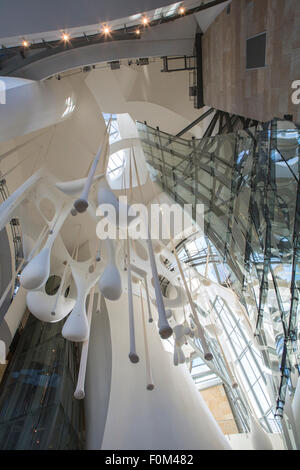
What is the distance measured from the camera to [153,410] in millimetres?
7281

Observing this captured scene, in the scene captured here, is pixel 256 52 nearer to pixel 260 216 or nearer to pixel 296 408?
pixel 260 216

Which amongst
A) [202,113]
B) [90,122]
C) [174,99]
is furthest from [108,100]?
[202,113]

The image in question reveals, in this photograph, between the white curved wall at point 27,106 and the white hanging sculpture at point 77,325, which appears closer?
the white hanging sculpture at point 77,325

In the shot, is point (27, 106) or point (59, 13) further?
point (27, 106)

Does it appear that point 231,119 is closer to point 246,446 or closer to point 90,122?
point 90,122

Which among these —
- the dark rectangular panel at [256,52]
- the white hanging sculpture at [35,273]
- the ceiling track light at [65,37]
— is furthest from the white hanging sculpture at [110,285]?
the ceiling track light at [65,37]

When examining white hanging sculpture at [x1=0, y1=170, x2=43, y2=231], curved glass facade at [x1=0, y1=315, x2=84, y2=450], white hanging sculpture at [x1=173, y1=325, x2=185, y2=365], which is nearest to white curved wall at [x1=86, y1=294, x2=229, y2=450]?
curved glass facade at [x1=0, y1=315, x2=84, y2=450]

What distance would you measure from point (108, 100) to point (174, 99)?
252cm

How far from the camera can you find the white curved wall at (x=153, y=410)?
6609 mm

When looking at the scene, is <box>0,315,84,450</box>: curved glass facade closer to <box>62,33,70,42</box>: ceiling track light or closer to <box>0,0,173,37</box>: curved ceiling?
<box>0,0,173,37</box>: curved ceiling

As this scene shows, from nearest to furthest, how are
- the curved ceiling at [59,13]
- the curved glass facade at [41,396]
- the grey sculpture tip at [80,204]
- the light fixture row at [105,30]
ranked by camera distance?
1. the grey sculpture tip at [80,204]
2. the curved ceiling at [59,13]
3. the light fixture row at [105,30]
4. the curved glass facade at [41,396]

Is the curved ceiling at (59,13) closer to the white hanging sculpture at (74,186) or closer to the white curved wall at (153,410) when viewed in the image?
the white hanging sculpture at (74,186)

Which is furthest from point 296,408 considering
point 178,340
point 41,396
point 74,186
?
point 41,396

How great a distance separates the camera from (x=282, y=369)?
505cm
